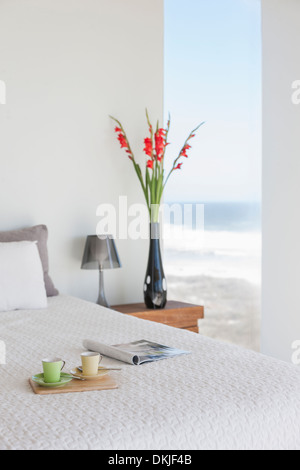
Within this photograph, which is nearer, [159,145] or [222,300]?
[159,145]

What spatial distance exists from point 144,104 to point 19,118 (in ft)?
2.97

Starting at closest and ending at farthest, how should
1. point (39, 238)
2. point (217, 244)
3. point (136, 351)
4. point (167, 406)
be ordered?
point (167, 406), point (136, 351), point (39, 238), point (217, 244)

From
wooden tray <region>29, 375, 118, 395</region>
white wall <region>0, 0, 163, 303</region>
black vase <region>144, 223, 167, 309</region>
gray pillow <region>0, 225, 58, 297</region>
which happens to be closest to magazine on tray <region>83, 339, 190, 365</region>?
wooden tray <region>29, 375, 118, 395</region>

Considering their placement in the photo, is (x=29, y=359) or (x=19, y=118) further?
(x=19, y=118)

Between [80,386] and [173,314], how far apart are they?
6.53 feet

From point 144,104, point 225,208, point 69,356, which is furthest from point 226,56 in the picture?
point 69,356

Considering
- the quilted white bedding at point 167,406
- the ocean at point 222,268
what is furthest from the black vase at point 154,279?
the quilted white bedding at point 167,406

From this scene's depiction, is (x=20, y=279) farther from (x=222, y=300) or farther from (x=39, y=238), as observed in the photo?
(x=222, y=300)

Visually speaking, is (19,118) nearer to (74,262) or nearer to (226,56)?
(74,262)

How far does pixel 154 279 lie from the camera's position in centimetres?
362

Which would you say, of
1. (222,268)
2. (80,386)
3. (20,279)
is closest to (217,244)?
(222,268)
